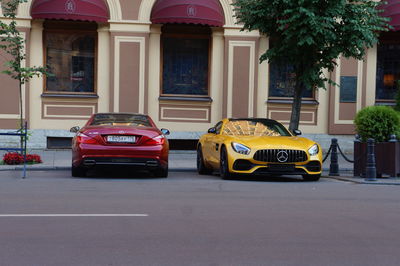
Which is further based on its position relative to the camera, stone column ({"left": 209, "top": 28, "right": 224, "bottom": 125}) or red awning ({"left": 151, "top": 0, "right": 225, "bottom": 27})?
stone column ({"left": 209, "top": 28, "right": 224, "bottom": 125})

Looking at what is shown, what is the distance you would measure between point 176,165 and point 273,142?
4162 millimetres

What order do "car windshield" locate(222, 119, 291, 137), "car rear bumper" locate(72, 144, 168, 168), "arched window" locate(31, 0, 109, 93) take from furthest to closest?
"arched window" locate(31, 0, 109, 93), "car windshield" locate(222, 119, 291, 137), "car rear bumper" locate(72, 144, 168, 168)

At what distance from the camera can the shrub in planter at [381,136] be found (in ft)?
47.5

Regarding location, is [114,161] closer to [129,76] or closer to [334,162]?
[334,162]

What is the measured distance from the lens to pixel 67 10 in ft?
64.3

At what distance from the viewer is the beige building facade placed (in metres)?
21.0

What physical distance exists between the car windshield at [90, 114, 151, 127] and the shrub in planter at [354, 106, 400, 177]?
474 centimetres

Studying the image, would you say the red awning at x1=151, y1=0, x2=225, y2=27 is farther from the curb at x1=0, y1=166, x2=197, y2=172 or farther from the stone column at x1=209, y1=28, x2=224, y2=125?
the curb at x1=0, y1=166, x2=197, y2=172

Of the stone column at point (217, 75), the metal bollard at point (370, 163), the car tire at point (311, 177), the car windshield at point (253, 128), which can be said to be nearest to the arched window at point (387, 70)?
the stone column at point (217, 75)

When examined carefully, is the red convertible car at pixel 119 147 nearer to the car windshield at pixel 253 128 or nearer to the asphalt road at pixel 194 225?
the asphalt road at pixel 194 225

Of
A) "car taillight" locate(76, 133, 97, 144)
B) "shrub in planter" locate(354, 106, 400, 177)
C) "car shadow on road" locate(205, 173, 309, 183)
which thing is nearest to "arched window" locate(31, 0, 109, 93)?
"car shadow on road" locate(205, 173, 309, 183)

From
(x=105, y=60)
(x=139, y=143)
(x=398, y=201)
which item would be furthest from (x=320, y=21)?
A: (x=105, y=60)

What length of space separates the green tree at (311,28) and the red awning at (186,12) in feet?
10.7

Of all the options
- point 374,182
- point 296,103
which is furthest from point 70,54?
point 374,182
